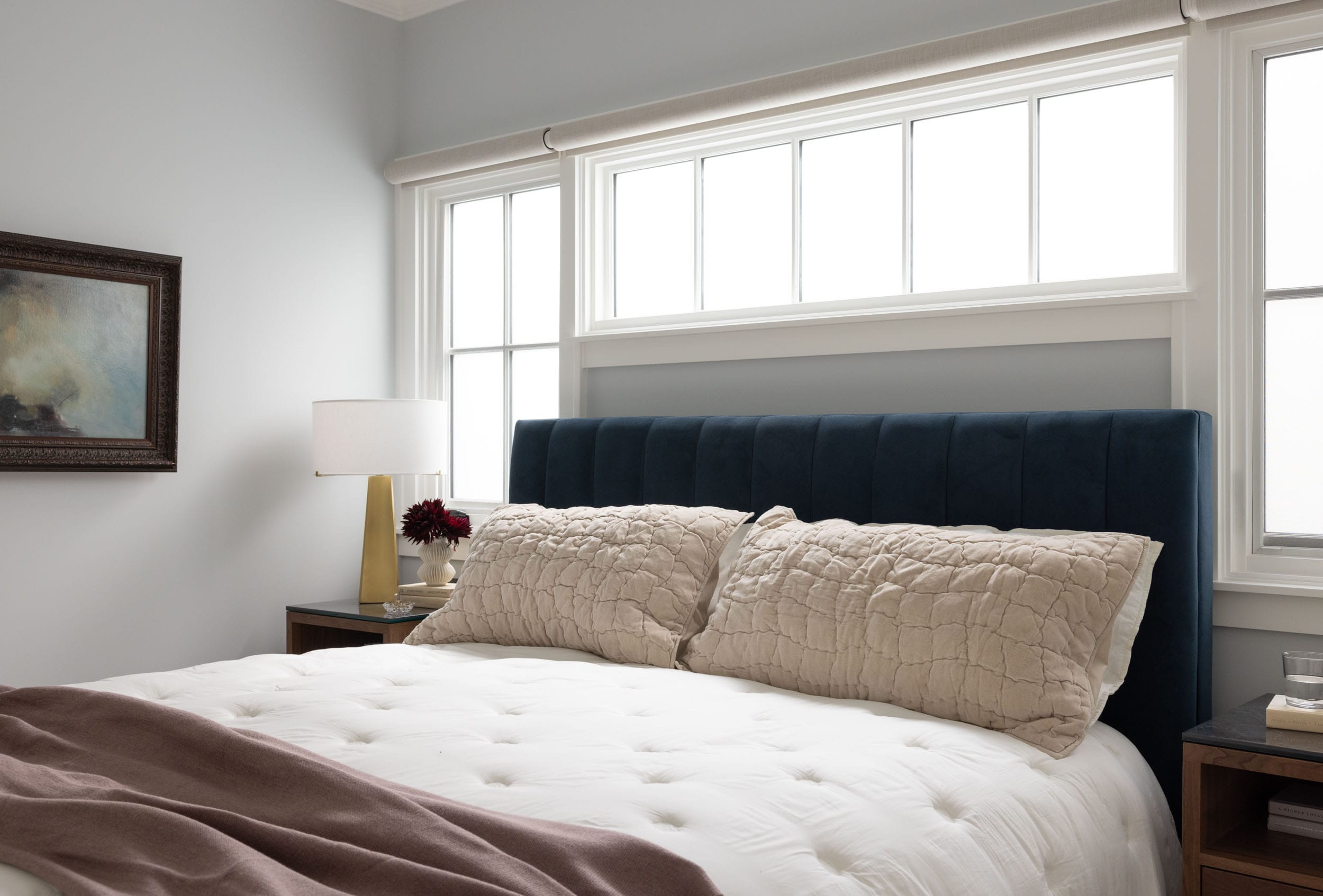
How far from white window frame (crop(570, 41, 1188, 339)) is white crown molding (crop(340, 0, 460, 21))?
39.7 inches

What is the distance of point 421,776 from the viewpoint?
1630mm

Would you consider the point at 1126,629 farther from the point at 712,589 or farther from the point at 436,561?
the point at 436,561

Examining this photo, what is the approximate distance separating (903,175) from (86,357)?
249cm

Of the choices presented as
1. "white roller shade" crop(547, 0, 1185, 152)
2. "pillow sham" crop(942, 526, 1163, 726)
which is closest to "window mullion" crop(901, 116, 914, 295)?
"white roller shade" crop(547, 0, 1185, 152)

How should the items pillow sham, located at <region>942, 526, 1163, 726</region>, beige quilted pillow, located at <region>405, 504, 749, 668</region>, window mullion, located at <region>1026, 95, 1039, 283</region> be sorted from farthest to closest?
1. window mullion, located at <region>1026, 95, 1039, 283</region>
2. beige quilted pillow, located at <region>405, 504, 749, 668</region>
3. pillow sham, located at <region>942, 526, 1163, 726</region>

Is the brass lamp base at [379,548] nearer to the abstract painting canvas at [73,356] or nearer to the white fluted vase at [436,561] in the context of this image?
the white fluted vase at [436,561]

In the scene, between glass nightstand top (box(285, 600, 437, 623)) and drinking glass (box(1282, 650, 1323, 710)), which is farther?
glass nightstand top (box(285, 600, 437, 623))

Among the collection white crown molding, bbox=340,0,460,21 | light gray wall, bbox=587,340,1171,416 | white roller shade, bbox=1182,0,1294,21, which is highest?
white crown molding, bbox=340,0,460,21

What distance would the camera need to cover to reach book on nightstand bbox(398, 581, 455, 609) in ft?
11.7

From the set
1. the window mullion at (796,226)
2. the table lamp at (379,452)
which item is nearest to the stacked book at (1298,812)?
the window mullion at (796,226)

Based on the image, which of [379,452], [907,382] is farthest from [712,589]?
[379,452]

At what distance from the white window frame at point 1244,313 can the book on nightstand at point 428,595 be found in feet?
7.45

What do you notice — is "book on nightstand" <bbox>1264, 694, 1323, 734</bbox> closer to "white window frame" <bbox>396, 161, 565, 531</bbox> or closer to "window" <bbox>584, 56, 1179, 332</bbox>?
"window" <bbox>584, 56, 1179, 332</bbox>

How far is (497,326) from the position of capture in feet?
13.4
